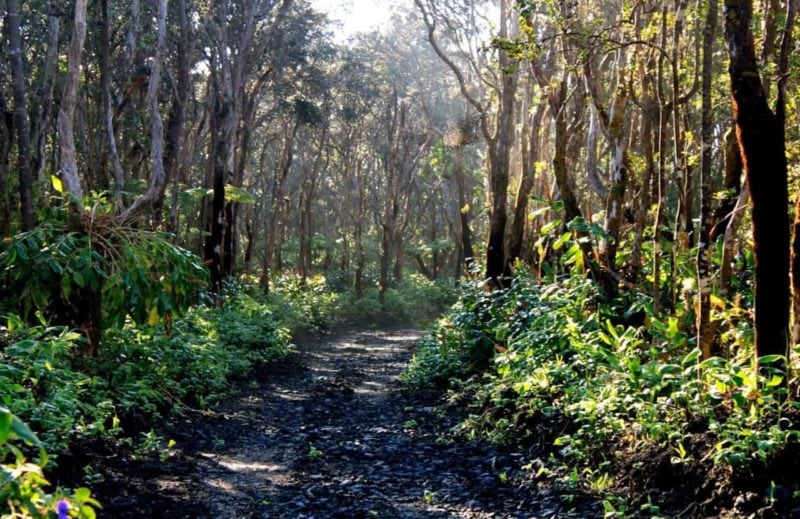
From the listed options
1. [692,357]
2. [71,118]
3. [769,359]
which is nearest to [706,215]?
[692,357]

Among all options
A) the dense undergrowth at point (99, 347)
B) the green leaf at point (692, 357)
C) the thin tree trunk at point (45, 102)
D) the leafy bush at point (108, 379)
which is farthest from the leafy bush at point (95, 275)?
the thin tree trunk at point (45, 102)

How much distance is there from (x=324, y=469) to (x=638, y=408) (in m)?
3.33

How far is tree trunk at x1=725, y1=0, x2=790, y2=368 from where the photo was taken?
18.7 feet

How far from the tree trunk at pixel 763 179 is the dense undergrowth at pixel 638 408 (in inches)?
16.5

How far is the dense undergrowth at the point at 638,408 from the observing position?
5.25 meters

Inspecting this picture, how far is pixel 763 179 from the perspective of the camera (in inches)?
226

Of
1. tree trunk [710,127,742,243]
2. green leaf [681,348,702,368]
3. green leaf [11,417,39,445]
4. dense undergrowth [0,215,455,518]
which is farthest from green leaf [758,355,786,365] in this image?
green leaf [11,417,39,445]

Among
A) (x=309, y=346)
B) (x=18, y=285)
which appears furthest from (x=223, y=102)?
(x=18, y=285)

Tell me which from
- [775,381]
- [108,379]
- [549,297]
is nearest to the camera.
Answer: [775,381]

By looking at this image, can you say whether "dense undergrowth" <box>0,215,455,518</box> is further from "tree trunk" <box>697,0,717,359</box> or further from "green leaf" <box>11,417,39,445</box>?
"tree trunk" <box>697,0,717,359</box>

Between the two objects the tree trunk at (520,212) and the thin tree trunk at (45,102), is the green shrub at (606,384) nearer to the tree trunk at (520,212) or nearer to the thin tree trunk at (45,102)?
the tree trunk at (520,212)

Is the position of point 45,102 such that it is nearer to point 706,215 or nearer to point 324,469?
point 324,469

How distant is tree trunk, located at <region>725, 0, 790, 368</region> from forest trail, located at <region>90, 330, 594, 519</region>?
7.00 feet

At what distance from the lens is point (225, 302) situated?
18.5 meters
